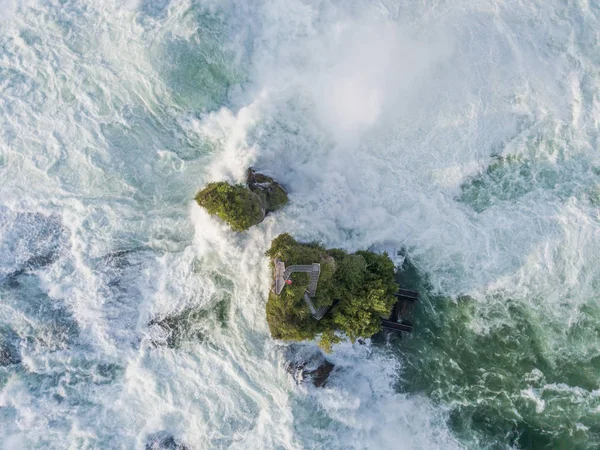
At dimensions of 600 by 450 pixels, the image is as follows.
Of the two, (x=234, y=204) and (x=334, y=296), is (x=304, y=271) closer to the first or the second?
(x=334, y=296)

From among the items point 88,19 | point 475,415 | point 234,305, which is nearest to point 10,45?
point 88,19

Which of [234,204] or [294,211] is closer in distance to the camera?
[234,204]

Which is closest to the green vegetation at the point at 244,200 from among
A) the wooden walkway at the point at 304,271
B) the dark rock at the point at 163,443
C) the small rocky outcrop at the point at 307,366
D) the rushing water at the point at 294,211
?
the rushing water at the point at 294,211

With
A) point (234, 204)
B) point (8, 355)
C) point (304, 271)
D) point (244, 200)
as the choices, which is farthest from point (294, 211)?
point (8, 355)

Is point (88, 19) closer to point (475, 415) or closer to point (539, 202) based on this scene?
point (539, 202)

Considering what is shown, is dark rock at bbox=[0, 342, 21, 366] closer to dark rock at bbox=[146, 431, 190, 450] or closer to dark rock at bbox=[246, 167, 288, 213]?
dark rock at bbox=[146, 431, 190, 450]

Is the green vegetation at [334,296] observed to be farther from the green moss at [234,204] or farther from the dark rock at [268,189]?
the dark rock at [268,189]

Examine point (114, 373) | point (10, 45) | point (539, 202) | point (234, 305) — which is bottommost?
point (114, 373)
